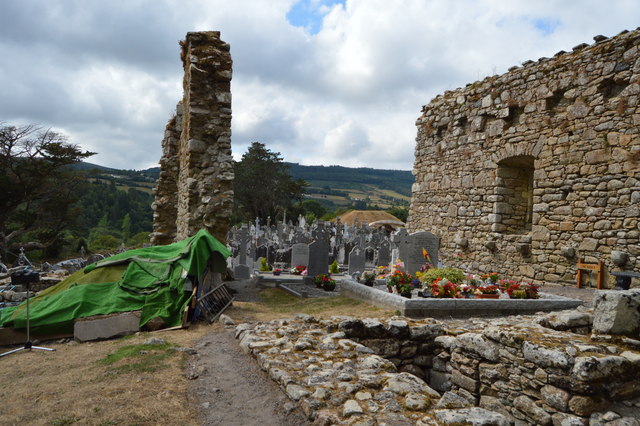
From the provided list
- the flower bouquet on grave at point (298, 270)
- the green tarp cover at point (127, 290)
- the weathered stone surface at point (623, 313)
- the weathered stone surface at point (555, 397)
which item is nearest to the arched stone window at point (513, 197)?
the flower bouquet on grave at point (298, 270)

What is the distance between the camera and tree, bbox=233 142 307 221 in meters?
48.9

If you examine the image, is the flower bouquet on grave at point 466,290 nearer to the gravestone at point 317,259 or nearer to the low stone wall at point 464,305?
the low stone wall at point 464,305

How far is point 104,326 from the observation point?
6.68 m

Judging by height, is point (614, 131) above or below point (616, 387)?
above

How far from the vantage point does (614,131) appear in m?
9.58

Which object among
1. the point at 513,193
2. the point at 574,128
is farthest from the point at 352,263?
the point at 574,128

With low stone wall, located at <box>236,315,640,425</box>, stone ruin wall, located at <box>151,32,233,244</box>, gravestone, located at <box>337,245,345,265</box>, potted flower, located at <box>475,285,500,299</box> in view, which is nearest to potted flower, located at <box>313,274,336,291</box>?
stone ruin wall, located at <box>151,32,233,244</box>

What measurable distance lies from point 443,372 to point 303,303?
427cm

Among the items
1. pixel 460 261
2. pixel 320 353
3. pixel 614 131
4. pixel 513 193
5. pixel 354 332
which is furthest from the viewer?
pixel 460 261

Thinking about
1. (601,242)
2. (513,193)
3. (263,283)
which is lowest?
(263,283)

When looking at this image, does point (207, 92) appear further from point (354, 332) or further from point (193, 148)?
point (354, 332)

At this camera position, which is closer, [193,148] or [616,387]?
[616,387]

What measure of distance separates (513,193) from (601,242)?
122 inches

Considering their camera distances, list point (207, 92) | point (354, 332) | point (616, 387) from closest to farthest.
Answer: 1. point (616, 387)
2. point (354, 332)
3. point (207, 92)
